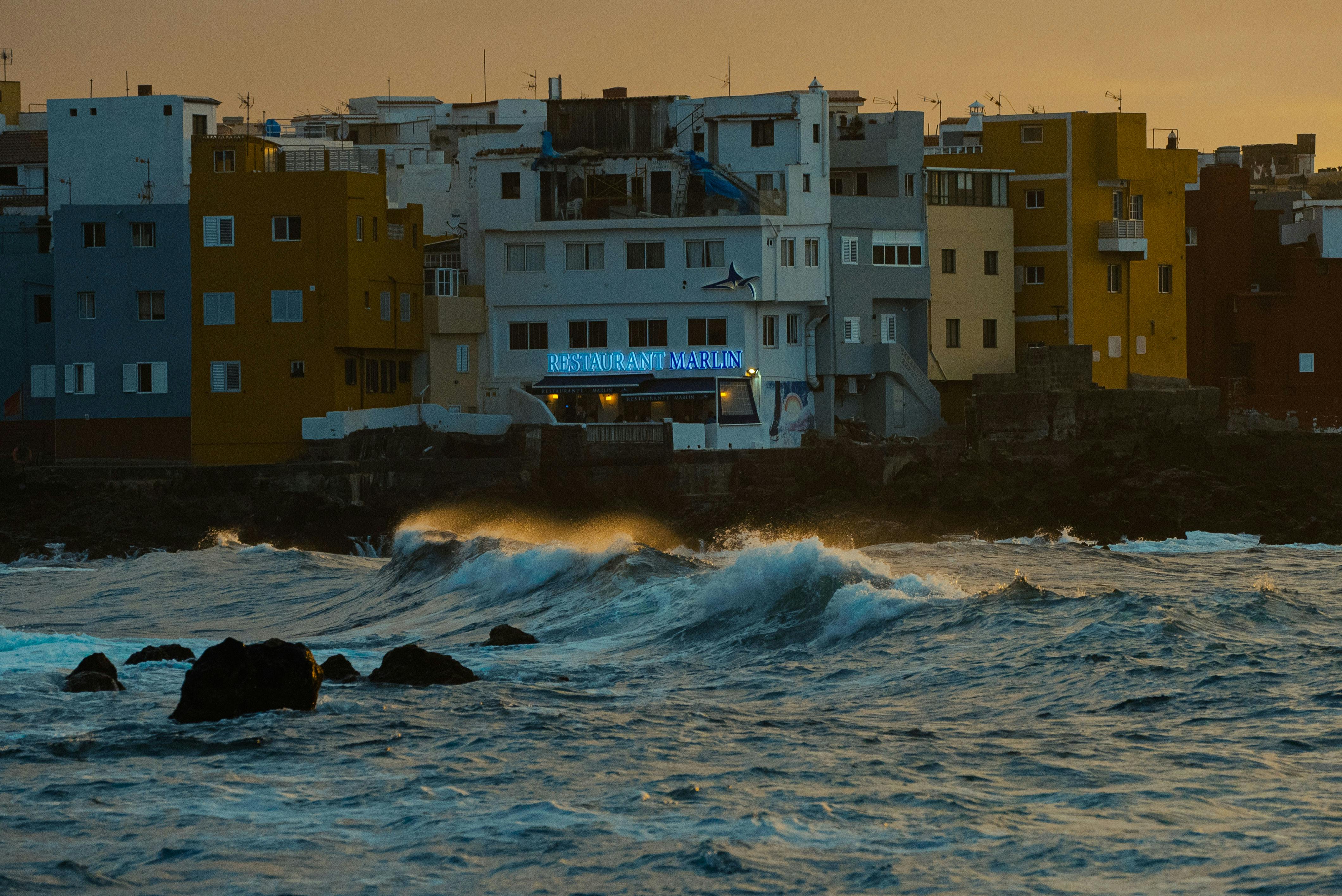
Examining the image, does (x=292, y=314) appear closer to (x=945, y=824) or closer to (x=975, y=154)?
(x=975, y=154)

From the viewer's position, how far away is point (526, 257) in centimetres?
5906

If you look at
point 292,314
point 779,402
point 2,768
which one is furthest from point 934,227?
point 2,768

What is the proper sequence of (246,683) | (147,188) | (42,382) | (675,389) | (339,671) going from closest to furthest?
(246,683)
(339,671)
(42,382)
(675,389)
(147,188)

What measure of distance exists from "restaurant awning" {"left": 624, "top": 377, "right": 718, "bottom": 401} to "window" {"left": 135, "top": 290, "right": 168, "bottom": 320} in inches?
618

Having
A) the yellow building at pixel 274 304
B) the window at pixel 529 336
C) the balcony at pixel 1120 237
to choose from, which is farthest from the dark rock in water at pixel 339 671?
the balcony at pixel 1120 237

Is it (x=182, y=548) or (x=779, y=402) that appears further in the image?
(x=779, y=402)

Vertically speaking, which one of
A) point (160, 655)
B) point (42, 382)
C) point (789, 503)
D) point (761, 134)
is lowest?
point (160, 655)

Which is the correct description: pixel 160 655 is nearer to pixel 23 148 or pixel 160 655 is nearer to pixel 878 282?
pixel 878 282

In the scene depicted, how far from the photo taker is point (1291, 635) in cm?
2075

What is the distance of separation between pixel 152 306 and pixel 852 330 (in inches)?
949

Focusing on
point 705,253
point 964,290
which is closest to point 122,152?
point 705,253

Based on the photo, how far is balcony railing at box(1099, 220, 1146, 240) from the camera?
62625mm

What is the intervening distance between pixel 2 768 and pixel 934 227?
51.2 m

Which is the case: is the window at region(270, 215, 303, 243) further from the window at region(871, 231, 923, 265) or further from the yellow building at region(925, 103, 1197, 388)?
the yellow building at region(925, 103, 1197, 388)
